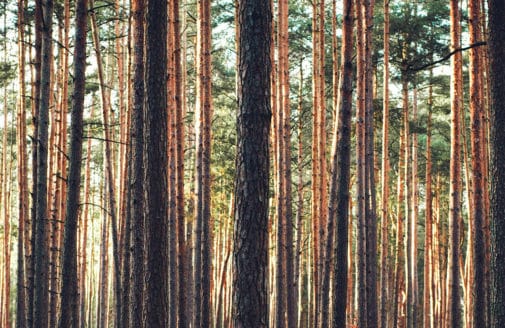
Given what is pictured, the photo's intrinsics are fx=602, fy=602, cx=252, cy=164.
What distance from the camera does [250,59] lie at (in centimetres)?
524

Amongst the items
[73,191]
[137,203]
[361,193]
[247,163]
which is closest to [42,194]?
[73,191]

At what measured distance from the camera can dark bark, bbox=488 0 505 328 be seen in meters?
5.90

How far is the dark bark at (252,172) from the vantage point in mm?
5094

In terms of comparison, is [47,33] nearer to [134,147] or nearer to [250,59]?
[134,147]

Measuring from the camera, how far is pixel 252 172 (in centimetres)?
517

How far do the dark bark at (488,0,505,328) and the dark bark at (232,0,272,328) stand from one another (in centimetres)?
238

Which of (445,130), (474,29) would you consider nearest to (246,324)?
(474,29)

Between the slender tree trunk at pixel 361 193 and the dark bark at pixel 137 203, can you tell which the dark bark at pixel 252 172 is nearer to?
the dark bark at pixel 137 203

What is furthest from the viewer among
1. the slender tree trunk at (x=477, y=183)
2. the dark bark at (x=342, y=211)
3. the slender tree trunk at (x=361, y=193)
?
→ the slender tree trunk at (x=361, y=193)

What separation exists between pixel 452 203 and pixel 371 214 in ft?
8.00

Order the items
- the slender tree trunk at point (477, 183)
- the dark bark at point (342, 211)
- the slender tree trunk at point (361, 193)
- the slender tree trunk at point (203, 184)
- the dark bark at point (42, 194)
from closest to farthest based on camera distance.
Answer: the dark bark at point (42, 194), the dark bark at point (342, 211), the slender tree trunk at point (477, 183), the slender tree trunk at point (361, 193), the slender tree trunk at point (203, 184)

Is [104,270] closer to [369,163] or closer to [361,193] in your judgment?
[369,163]

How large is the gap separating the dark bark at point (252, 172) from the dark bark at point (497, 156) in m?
2.38

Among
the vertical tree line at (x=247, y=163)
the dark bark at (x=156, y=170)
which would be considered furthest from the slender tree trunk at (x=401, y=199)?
the dark bark at (x=156, y=170)
